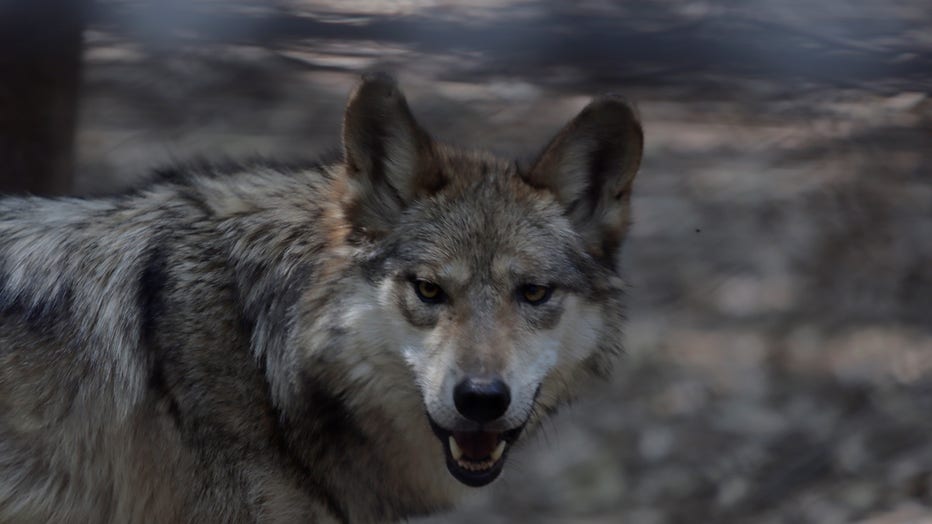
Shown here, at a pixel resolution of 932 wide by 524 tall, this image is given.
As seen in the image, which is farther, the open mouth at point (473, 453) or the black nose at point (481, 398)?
Answer: the open mouth at point (473, 453)

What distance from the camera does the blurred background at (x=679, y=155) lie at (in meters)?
5.54

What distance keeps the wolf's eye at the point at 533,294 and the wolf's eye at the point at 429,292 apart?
Result: 0.26m

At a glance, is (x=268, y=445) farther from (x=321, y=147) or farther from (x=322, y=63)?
(x=322, y=63)

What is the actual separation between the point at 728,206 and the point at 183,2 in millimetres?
3556

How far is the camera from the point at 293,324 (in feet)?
12.1

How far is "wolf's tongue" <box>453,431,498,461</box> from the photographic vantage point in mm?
3459

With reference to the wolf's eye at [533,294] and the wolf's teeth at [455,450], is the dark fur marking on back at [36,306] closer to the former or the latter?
the wolf's teeth at [455,450]

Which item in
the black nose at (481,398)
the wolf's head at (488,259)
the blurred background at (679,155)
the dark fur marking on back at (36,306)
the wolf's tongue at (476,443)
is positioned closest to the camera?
the black nose at (481,398)

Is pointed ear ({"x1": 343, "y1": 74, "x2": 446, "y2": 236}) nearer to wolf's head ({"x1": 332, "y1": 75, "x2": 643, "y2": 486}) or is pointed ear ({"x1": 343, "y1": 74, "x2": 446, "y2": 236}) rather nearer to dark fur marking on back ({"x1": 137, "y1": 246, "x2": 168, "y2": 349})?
wolf's head ({"x1": 332, "y1": 75, "x2": 643, "y2": 486})

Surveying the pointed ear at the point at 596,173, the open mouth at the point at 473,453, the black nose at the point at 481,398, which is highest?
the pointed ear at the point at 596,173

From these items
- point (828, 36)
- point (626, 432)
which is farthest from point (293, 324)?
point (828, 36)

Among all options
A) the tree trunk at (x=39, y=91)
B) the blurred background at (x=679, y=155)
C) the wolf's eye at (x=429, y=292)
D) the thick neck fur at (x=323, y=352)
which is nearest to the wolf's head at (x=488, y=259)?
the wolf's eye at (x=429, y=292)

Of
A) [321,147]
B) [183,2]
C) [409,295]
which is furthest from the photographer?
[183,2]

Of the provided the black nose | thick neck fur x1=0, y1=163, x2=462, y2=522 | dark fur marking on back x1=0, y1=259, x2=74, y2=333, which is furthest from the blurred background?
the black nose
